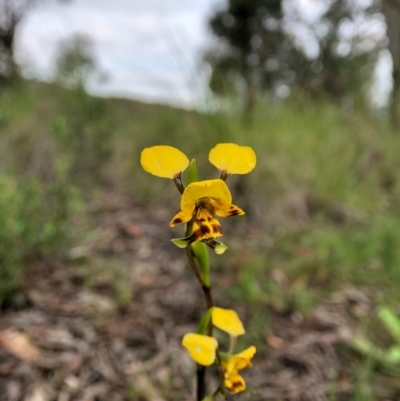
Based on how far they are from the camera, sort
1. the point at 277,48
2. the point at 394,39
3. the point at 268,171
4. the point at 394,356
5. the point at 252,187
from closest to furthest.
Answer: the point at 394,356, the point at 252,187, the point at 268,171, the point at 394,39, the point at 277,48

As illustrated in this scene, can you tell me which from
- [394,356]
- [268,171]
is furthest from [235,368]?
[268,171]

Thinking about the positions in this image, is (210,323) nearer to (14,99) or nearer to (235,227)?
(235,227)

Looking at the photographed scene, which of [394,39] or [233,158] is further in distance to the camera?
[394,39]

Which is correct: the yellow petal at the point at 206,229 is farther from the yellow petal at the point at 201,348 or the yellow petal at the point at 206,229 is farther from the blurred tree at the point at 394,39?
the blurred tree at the point at 394,39

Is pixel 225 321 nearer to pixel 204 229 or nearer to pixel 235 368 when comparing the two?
pixel 235 368

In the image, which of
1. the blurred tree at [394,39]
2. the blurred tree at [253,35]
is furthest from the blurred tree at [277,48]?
the blurred tree at [394,39]

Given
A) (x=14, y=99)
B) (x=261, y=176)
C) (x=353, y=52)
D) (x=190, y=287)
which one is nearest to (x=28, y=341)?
(x=190, y=287)

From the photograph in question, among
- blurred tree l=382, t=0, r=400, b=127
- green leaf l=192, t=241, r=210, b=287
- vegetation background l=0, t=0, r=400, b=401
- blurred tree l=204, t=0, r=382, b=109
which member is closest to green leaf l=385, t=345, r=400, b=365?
vegetation background l=0, t=0, r=400, b=401
